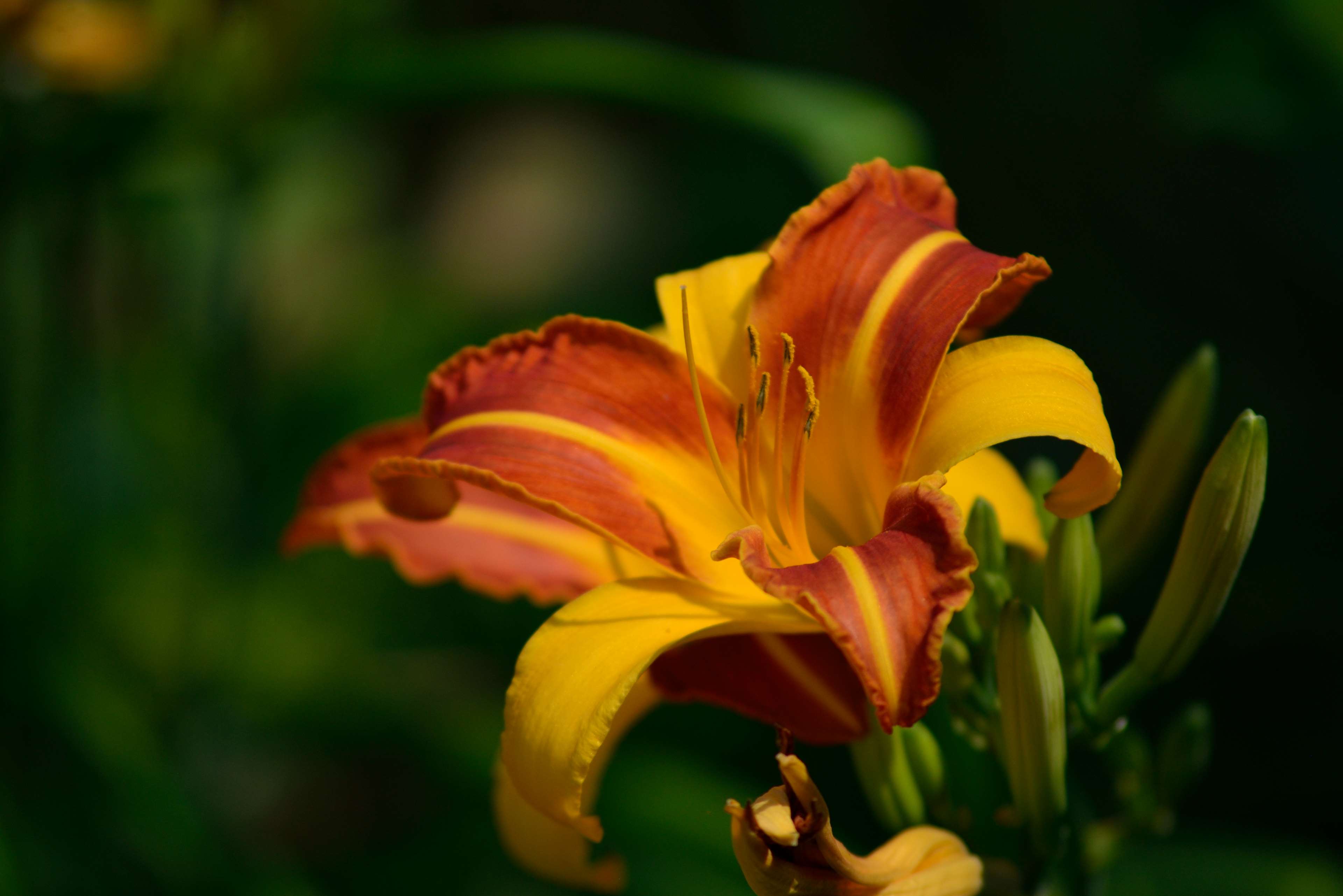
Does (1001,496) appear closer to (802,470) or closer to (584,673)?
(802,470)

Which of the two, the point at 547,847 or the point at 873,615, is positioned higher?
the point at 873,615

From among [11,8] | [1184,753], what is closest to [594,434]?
[1184,753]

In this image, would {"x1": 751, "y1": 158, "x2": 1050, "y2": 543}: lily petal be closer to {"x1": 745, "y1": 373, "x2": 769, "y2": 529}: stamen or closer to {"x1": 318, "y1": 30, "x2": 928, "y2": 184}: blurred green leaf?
{"x1": 745, "y1": 373, "x2": 769, "y2": 529}: stamen

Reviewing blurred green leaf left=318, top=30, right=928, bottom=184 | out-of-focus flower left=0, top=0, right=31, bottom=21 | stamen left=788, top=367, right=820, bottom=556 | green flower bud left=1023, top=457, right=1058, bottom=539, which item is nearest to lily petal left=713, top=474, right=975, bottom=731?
stamen left=788, top=367, right=820, bottom=556

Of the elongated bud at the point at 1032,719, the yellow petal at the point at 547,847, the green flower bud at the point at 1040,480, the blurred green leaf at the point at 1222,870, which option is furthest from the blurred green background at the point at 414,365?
the elongated bud at the point at 1032,719

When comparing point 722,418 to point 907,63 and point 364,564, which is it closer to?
point 364,564

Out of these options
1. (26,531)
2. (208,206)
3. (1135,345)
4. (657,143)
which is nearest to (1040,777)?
(1135,345)
